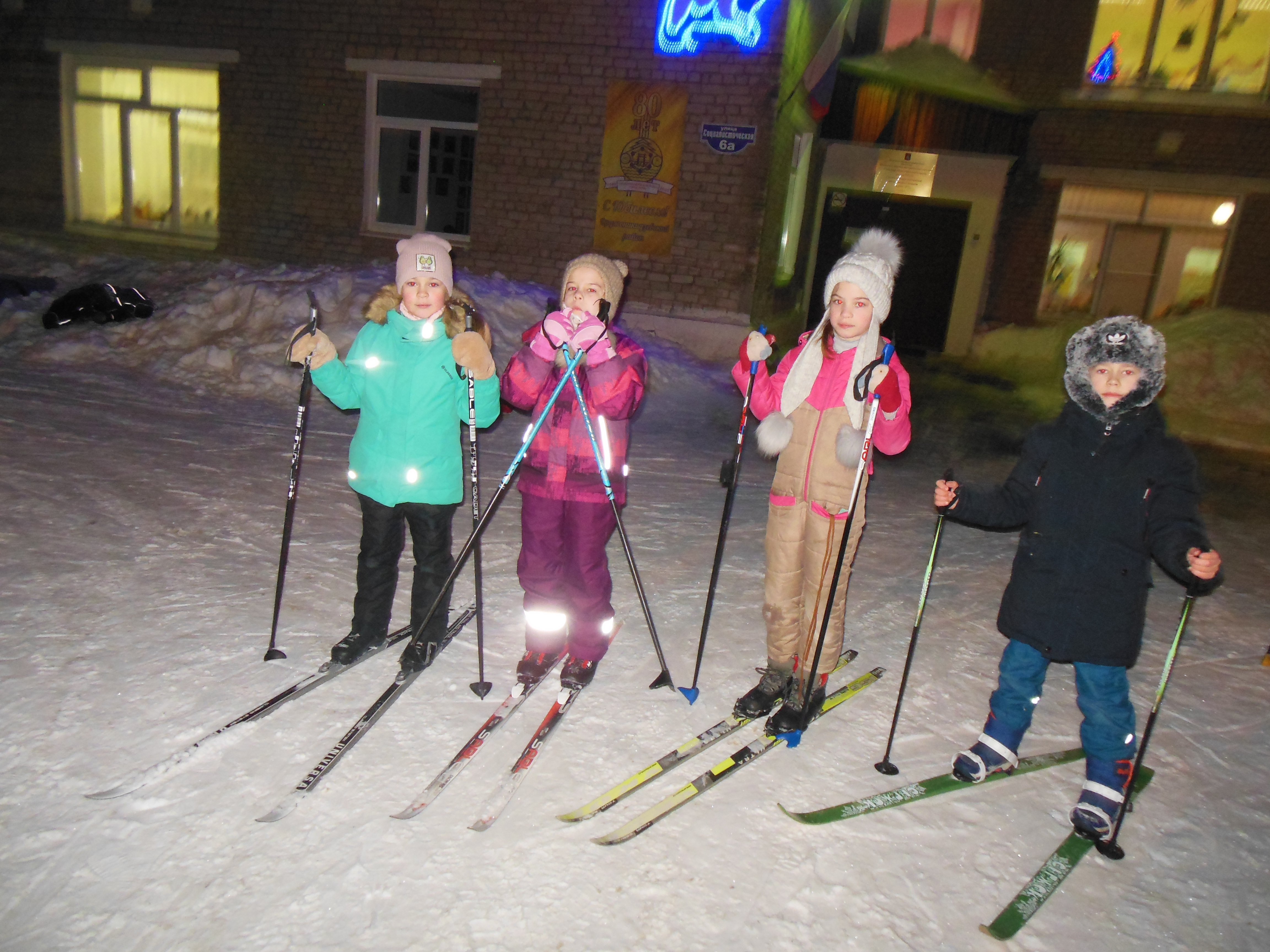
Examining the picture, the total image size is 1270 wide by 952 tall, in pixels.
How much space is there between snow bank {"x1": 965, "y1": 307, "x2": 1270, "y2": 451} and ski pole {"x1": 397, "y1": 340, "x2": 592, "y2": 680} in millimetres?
9338

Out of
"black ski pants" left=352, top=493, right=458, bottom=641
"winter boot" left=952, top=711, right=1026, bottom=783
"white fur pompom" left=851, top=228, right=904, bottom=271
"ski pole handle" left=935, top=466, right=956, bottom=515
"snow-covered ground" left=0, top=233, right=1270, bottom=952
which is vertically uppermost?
"white fur pompom" left=851, top=228, right=904, bottom=271

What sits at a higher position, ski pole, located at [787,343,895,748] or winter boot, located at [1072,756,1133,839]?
ski pole, located at [787,343,895,748]

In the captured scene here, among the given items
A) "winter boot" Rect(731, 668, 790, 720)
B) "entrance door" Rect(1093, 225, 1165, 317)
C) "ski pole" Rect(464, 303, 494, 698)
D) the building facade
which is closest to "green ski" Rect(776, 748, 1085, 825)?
"winter boot" Rect(731, 668, 790, 720)

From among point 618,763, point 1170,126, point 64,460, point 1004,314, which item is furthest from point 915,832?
point 1170,126

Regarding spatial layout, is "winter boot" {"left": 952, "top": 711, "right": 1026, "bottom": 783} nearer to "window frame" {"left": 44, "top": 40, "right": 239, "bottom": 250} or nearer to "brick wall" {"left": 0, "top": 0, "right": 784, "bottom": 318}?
"brick wall" {"left": 0, "top": 0, "right": 784, "bottom": 318}

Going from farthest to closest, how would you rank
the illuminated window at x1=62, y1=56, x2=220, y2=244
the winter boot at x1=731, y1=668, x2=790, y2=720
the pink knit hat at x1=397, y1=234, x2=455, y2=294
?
1. the illuminated window at x1=62, y1=56, x2=220, y2=244
2. the winter boot at x1=731, y1=668, x2=790, y2=720
3. the pink knit hat at x1=397, y1=234, x2=455, y2=294

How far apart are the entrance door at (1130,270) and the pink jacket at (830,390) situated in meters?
13.7

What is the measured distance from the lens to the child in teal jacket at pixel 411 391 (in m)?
3.05

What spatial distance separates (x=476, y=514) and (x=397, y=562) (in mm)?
429

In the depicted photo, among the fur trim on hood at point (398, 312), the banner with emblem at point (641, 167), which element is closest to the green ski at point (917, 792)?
the fur trim on hood at point (398, 312)

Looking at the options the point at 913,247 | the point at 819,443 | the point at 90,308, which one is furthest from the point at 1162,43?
the point at 90,308

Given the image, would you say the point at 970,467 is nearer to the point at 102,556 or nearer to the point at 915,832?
the point at 915,832

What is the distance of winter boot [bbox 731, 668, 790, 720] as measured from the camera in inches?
126

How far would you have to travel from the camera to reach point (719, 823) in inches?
102
